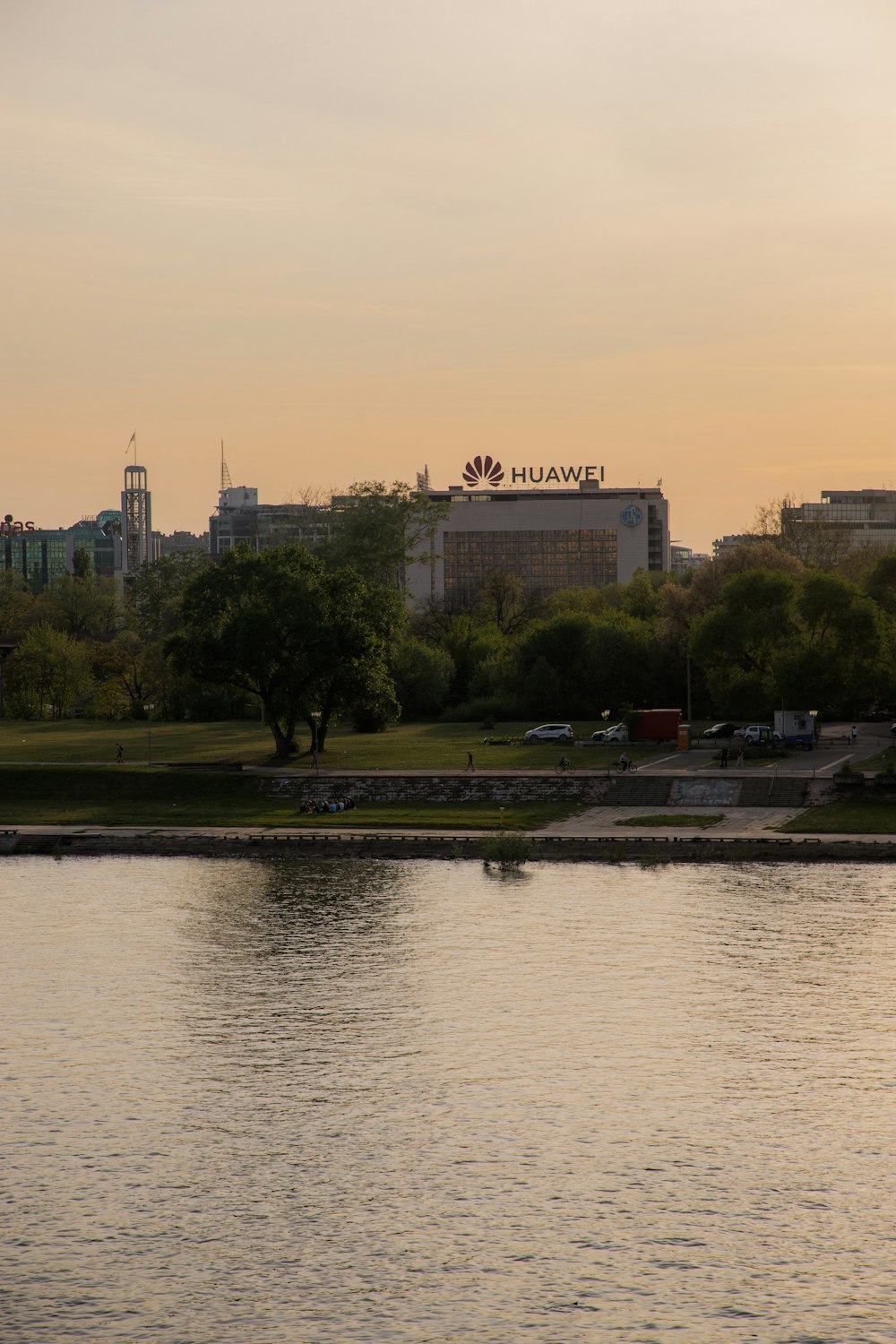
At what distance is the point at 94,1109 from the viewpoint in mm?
41031

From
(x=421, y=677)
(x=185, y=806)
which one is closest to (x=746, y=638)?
(x=421, y=677)

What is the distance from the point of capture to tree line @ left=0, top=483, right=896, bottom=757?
4026 inches

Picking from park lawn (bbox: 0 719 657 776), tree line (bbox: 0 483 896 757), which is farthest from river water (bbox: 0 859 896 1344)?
tree line (bbox: 0 483 896 757)

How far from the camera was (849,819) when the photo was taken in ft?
263

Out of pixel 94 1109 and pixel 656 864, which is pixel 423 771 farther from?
pixel 94 1109

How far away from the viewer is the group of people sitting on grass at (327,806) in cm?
8831

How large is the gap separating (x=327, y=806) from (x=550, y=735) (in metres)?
26.0

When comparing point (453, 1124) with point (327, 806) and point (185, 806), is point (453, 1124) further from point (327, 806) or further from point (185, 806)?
point (185, 806)

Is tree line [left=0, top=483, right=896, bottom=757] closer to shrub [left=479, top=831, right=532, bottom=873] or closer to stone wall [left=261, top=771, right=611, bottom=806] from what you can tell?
stone wall [left=261, top=771, right=611, bottom=806]

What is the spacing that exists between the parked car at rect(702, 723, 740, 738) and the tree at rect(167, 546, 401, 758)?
77.5 ft

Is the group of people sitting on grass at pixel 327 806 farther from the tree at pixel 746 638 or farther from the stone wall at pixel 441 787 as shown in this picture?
the tree at pixel 746 638

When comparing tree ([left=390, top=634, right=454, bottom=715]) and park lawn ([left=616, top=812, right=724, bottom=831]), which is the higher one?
tree ([left=390, top=634, right=454, bottom=715])

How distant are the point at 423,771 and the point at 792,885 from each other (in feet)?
107

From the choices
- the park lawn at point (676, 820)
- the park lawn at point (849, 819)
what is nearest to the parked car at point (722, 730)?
the park lawn at point (849, 819)
